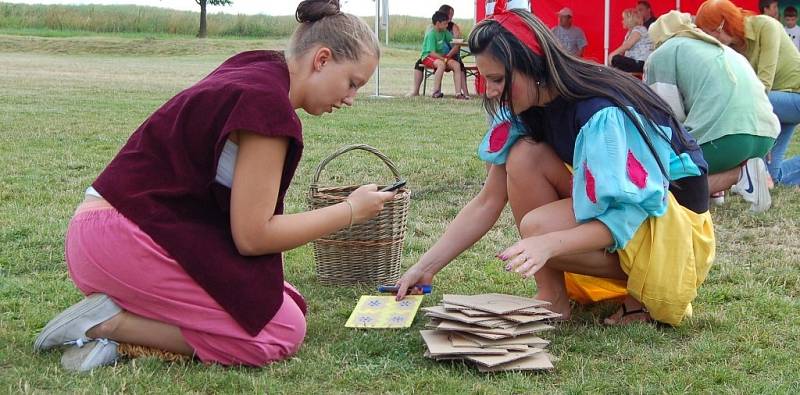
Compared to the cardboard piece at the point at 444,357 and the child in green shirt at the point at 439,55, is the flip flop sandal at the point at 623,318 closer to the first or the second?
the cardboard piece at the point at 444,357

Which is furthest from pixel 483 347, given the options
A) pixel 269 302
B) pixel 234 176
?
pixel 234 176

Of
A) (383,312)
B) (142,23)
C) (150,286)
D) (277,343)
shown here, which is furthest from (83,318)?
(142,23)

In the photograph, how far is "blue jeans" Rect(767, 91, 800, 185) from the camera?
6.18 metres

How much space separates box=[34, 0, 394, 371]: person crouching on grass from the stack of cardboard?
0.43 meters

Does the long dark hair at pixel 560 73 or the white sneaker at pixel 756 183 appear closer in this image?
the long dark hair at pixel 560 73

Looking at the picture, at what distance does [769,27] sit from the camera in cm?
608

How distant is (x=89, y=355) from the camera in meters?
2.67

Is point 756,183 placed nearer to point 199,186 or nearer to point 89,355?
point 199,186

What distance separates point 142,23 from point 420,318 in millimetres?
43930

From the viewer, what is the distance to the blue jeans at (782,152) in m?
6.18

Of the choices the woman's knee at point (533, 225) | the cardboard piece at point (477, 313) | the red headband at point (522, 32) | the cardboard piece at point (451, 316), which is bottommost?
the cardboard piece at point (451, 316)

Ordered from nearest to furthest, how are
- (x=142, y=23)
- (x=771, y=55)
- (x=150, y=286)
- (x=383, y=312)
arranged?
(x=150, y=286) < (x=383, y=312) < (x=771, y=55) < (x=142, y=23)

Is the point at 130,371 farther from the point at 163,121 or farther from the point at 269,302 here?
the point at 163,121

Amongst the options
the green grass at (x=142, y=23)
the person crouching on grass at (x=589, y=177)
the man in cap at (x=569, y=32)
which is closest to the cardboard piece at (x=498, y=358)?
the person crouching on grass at (x=589, y=177)
